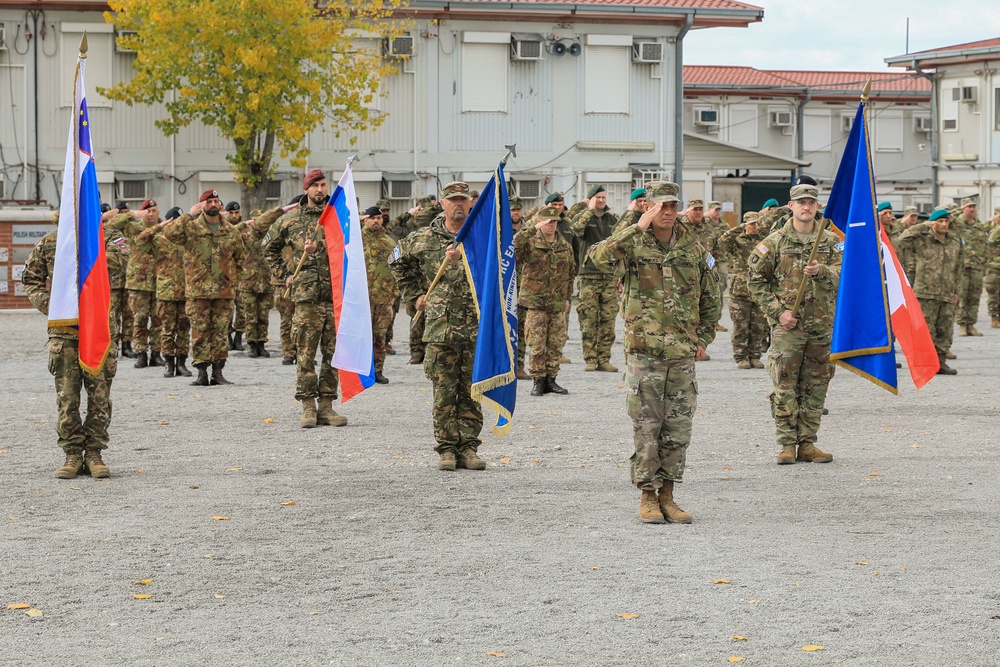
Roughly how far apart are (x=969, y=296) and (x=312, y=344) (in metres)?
15.7

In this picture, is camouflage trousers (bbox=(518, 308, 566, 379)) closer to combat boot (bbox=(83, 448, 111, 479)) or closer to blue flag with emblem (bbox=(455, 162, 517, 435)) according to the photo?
blue flag with emblem (bbox=(455, 162, 517, 435))

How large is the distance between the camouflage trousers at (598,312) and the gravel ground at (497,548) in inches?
175

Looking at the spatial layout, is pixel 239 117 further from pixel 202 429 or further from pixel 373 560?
pixel 373 560

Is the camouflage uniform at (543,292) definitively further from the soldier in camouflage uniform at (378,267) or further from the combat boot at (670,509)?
the combat boot at (670,509)

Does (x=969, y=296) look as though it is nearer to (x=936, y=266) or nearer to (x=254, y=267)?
(x=936, y=266)

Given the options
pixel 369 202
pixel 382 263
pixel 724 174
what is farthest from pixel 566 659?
pixel 724 174

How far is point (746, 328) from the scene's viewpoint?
2052 cm

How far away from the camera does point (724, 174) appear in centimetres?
5206

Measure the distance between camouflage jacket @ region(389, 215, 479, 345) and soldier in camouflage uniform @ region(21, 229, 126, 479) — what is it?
2.30 m

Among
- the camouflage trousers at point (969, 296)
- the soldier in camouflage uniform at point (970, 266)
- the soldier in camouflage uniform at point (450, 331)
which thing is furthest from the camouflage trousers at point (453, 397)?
the camouflage trousers at point (969, 296)

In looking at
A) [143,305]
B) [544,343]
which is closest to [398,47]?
[143,305]

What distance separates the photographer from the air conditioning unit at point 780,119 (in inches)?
2308

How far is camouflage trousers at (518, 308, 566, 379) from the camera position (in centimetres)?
1697

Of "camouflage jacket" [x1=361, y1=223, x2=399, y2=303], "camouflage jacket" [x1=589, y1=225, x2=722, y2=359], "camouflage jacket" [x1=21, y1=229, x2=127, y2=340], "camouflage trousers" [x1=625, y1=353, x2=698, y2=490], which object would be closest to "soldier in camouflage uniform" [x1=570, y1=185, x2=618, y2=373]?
"camouflage jacket" [x1=361, y1=223, x2=399, y2=303]
